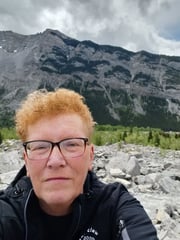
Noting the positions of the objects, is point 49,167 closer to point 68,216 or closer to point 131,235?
point 68,216

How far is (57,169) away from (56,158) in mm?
62

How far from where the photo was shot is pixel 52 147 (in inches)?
99.7

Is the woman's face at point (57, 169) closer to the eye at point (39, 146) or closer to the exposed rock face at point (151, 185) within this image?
the eye at point (39, 146)

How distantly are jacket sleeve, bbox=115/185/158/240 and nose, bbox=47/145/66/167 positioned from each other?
1.52 ft

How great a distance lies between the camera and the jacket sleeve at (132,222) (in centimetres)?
244

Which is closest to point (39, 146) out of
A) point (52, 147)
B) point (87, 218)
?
point (52, 147)

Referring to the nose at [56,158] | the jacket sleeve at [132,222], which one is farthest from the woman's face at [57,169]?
the jacket sleeve at [132,222]

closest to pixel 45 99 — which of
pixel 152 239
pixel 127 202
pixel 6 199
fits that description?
pixel 6 199

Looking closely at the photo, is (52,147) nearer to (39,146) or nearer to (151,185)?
(39,146)

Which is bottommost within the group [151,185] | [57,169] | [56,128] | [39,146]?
[151,185]

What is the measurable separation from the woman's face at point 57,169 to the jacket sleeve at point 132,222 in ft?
0.93

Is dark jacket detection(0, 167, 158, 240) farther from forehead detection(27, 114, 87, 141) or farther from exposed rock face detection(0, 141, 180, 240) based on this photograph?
exposed rock face detection(0, 141, 180, 240)

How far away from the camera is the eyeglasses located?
2535 mm

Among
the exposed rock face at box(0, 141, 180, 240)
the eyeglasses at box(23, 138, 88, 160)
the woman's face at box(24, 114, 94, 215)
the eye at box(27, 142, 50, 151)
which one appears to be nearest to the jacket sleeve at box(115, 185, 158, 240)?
the woman's face at box(24, 114, 94, 215)
